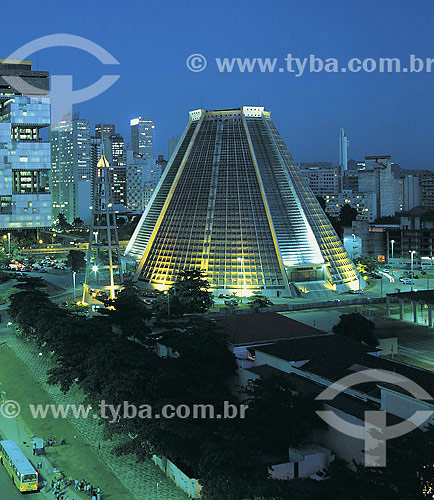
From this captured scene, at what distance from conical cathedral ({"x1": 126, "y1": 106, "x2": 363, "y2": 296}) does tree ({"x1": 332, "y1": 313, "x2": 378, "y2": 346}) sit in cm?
2018

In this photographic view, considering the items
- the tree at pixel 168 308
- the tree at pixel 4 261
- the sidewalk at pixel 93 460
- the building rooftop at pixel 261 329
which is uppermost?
the tree at pixel 4 261

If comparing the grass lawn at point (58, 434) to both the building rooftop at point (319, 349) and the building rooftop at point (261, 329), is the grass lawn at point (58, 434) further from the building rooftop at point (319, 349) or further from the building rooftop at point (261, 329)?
the building rooftop at point (319, 349)

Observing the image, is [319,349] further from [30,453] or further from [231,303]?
[231,303]

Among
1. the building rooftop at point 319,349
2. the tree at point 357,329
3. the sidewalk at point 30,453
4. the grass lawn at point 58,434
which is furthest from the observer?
the tree at point 357,329

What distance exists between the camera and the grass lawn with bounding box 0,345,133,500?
96.1 feet

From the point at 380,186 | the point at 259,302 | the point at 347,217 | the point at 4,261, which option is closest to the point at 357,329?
the point at 259,302

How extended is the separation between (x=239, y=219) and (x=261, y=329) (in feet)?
94.1

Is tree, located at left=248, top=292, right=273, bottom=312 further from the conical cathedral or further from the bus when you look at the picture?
the bus

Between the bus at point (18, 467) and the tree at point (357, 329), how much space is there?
823 inches

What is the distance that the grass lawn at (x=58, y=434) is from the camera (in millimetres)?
29297

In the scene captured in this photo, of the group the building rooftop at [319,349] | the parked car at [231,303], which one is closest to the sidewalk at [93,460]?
the building rooftop at [319,349]

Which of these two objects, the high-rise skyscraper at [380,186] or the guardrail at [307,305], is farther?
the high-rise skyscraper at [380,186]

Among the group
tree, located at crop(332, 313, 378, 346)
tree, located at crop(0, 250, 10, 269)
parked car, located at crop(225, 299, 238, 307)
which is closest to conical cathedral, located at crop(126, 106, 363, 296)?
parked car, located at crop(225, 299, 238, 307)

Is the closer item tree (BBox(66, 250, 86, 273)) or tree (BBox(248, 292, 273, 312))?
tree (BBox(248, 292, 273, 312))
